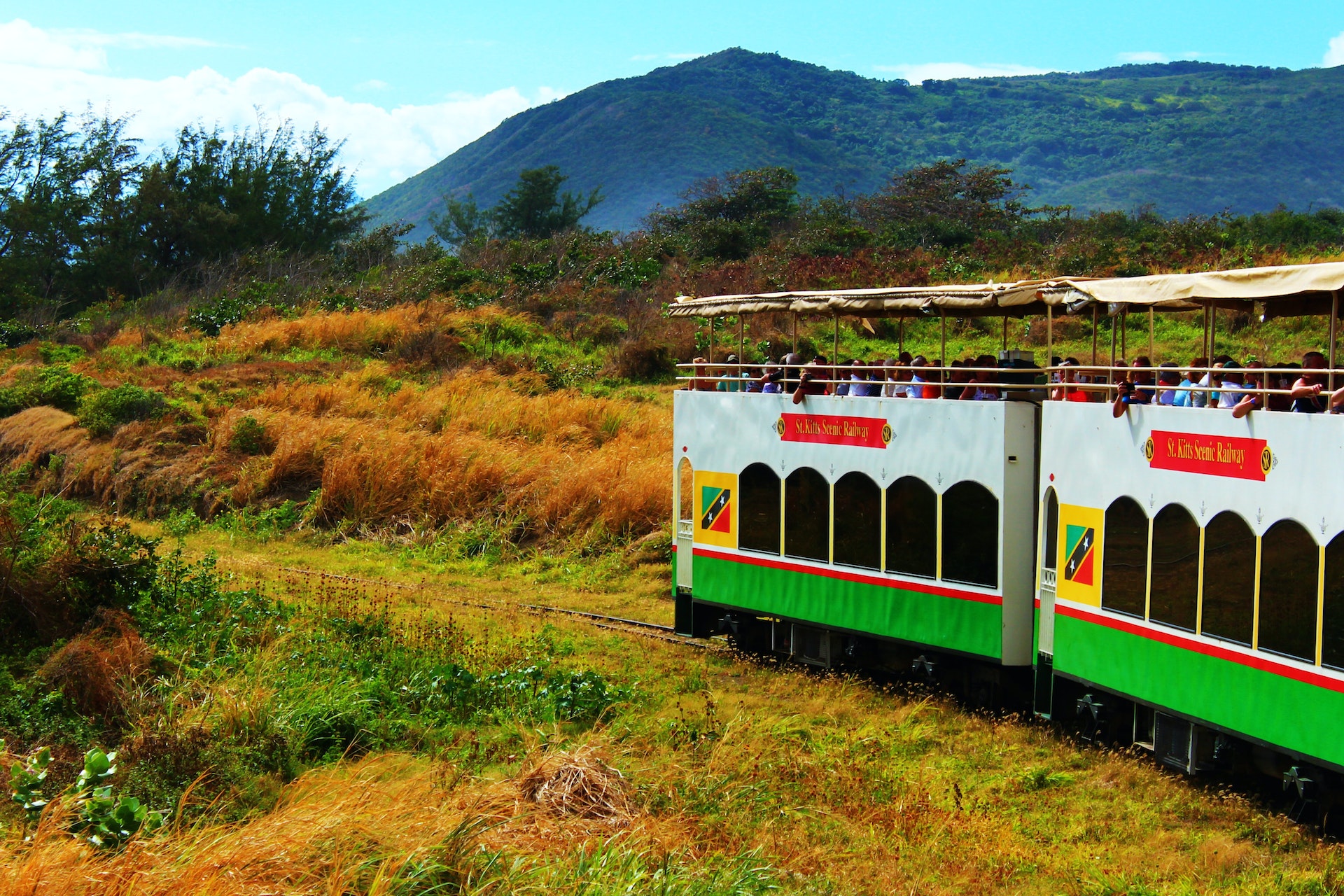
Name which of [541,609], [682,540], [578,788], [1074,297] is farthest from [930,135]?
[578,788]

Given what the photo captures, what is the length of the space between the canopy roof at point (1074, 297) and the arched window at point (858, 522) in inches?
76.8

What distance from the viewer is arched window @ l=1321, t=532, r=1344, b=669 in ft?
26.7

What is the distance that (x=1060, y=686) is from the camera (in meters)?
11.4

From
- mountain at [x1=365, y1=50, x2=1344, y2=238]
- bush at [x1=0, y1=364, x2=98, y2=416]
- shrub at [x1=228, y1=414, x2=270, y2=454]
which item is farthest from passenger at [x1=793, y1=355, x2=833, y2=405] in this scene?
mountain at [x1=365, y1=50, x2=1344, y2=238]

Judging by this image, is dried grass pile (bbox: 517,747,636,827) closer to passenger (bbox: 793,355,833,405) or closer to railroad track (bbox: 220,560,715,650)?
passenger (bbox: 793,355,833,405)

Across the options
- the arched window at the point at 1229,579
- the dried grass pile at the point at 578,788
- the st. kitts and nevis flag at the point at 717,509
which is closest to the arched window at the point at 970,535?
the arched window at the point at 1229,579

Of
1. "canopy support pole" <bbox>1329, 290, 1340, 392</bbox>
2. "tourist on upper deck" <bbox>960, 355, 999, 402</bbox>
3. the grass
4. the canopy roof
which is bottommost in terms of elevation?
the grass

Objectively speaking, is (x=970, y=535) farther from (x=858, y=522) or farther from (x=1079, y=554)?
(x=858, y=522)

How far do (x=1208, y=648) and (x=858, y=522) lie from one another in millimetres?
4361

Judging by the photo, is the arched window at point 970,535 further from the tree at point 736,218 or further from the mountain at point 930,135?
the mountain at point 930,135

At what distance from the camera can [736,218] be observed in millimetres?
53656

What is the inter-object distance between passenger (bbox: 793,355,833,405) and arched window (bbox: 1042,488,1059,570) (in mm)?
3022

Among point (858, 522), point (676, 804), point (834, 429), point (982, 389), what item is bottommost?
point (676, 804)

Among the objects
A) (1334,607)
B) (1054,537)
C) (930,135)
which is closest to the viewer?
(1334,607)
